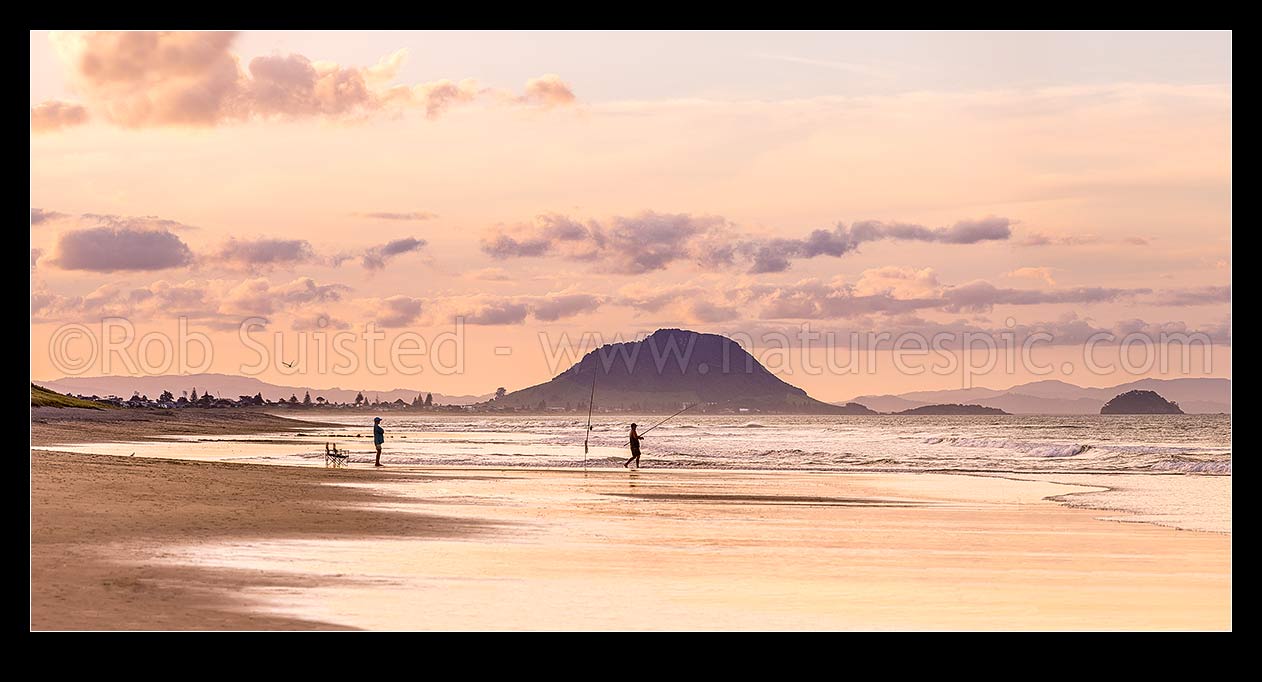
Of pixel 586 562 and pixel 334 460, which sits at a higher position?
pixel 586 562

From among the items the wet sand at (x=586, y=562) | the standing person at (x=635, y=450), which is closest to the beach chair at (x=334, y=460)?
the standing person at (x=635, y=450)

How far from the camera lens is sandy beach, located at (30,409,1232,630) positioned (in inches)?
447

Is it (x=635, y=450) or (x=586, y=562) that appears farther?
(x=635, y=450)

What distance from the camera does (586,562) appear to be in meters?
14.7

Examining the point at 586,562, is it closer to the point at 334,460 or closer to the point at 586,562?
the point at 586,562

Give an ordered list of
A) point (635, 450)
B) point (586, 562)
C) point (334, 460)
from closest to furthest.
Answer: point (586, 562)
point (635, 450)
point (334, 460)

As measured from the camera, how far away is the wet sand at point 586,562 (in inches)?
447

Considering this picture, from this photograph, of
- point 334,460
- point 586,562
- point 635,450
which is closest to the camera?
point 586,562

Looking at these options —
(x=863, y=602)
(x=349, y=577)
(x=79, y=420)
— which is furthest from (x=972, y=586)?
(x=79, y=420)

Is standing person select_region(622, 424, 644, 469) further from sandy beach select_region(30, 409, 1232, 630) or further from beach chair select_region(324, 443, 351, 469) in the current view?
sandy beach select_region(30, 409, 1232, 630)

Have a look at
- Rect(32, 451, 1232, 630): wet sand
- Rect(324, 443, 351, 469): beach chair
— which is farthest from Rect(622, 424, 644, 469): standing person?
Rect(32, 451, 1232, 630): wet sand

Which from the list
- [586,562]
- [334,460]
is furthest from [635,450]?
[586,562]
